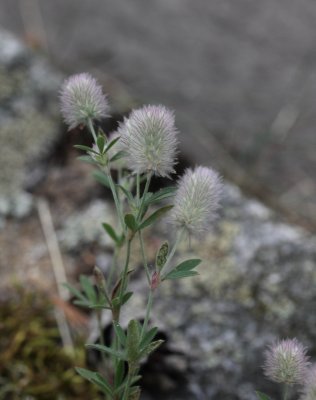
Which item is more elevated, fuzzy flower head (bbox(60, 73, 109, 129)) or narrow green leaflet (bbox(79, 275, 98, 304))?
fuzzy flower head (bbox(60, 73, 109, 129))

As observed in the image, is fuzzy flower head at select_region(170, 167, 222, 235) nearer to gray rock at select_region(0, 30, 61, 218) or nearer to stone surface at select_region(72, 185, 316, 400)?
stone surface at select_region(72, 185, 316, 400)

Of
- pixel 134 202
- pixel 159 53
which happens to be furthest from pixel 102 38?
pixel 134 202

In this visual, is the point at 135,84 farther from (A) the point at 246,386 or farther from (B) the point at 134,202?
(B) the point at 134,202

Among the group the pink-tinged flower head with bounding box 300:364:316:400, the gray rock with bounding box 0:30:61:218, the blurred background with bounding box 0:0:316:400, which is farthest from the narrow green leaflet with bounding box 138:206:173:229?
the gray rock with bounding box 0:30:61:218

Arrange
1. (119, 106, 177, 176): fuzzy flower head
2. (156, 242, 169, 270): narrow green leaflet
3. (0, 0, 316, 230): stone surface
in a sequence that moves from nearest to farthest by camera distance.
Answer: (119, 106, 177, 176): fuzzy flower head → (156, 242, 169, 270): narrow green leaflet → (0, 0, 316, 230): stone surface

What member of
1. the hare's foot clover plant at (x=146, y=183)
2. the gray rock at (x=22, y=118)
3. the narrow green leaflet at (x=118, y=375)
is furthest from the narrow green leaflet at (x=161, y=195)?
the gray rock at (x=22, y=118)

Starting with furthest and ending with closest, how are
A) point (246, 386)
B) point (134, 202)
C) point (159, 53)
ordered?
point (159, 53)
point (246, 386)
point (134, 202)
